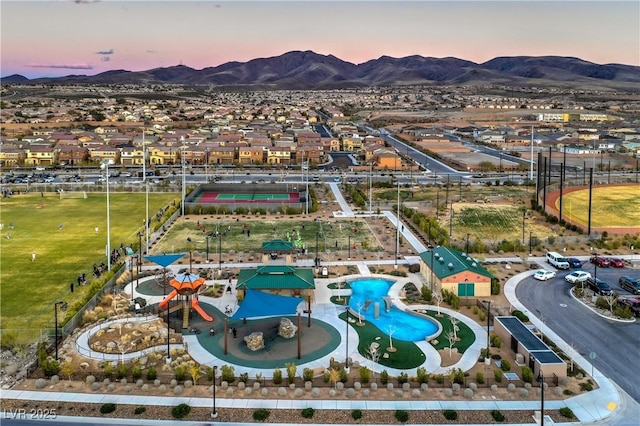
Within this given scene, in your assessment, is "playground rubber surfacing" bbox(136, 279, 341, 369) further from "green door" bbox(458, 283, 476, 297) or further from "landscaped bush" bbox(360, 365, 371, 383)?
"green door" bbox(458, 283, 476, 297)

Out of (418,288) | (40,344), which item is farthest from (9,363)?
(418,288)

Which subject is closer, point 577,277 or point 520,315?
point 520,315

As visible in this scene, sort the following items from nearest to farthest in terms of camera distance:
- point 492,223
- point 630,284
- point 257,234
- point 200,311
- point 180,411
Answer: point 180,411 < point 200,311 < point 630,284 < point 257,234 < point 492,223

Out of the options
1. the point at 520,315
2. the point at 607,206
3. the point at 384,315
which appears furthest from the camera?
the point at 607,206

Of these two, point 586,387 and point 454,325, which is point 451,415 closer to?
point 586,387

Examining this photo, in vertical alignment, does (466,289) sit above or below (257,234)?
below

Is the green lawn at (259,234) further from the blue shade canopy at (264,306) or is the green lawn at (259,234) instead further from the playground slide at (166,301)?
the blue shade canopy at (264,306)

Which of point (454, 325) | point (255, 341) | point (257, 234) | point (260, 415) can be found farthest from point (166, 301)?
point (257, 234)
